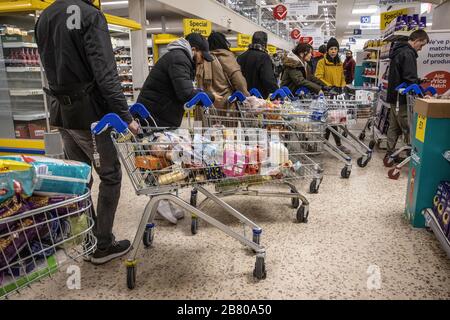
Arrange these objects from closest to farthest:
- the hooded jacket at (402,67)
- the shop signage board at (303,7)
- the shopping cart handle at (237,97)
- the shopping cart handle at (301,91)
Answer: the shopping cart handle at (237,97)
the hooded jacket at (402,67)
the shopping cart handle at (301,91)
the shop signage board at (303,7)

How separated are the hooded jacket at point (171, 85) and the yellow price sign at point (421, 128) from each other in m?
1.79

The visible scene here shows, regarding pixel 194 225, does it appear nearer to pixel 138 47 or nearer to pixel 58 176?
pixel 58 176

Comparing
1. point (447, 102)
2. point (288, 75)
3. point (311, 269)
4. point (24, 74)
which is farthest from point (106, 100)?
point (24, 74)

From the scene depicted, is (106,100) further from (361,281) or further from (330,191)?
(330,191)

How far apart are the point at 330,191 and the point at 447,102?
159 centimetres

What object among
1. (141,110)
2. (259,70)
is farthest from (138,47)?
(141,110)

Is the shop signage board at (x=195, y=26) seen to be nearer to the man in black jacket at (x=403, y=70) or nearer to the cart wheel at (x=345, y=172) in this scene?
the man in black jacket at (x=403, y=70)

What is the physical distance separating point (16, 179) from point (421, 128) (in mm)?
2817

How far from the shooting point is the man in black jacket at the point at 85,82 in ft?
6.81

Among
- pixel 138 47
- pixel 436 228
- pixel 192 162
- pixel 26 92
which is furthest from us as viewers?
pixel 138 47

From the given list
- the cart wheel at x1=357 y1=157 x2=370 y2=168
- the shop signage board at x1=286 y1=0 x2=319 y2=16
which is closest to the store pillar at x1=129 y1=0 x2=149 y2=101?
the cart wheel at x1=357 y1=157 x2=370 y2=168

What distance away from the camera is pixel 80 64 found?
A: 7.09 feet

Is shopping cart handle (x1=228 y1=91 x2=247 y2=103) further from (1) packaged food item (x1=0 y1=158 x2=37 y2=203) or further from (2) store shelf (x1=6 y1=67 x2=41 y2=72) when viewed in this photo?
(2) store shelf (x1=6 y1=67 x2=41 y2=72)

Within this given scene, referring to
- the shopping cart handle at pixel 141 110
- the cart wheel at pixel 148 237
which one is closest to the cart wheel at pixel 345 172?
the cart wheel at pixel 148 237
